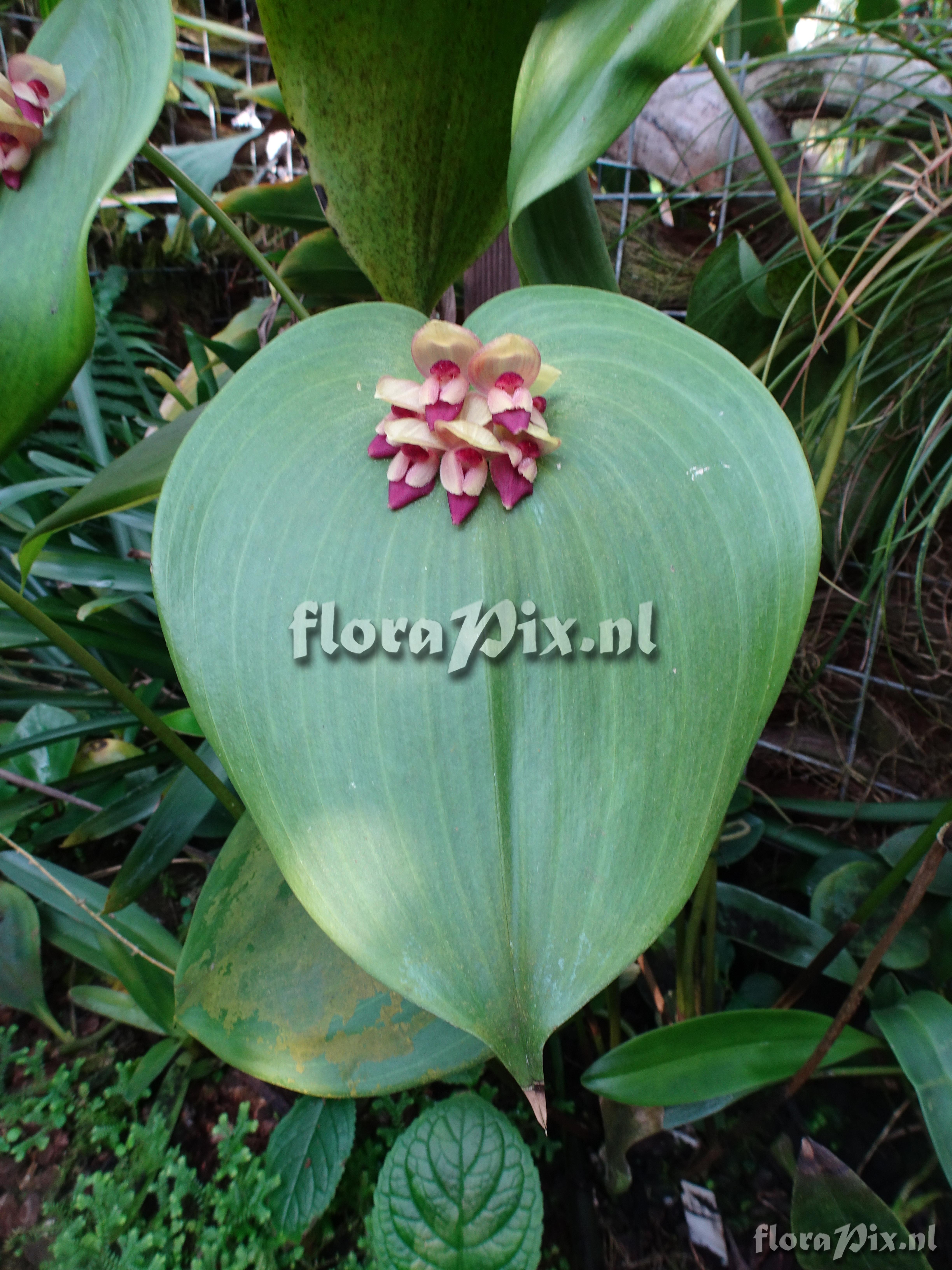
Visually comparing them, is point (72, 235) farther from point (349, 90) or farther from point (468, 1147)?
point (468, 1147)

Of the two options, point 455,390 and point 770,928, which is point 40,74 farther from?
point 770,928

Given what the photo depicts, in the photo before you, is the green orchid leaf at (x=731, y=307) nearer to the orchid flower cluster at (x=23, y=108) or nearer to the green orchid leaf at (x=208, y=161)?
the orchid flower cluster at (x=23, y=108)

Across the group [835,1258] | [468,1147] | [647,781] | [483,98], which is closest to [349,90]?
[483,98]

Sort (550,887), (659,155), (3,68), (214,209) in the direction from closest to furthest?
(550,887) < (214,209) < (659,155) < (3,68)

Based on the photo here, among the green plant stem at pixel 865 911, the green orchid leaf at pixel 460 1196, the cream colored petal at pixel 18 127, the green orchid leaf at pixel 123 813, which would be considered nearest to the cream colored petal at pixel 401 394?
the cream colored petal at pixel 18 127

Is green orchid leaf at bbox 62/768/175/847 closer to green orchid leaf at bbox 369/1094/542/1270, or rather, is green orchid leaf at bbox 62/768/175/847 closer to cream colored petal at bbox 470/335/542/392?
green orchid leaf at bbox 369/1094/542/1270

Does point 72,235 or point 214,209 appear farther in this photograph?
point 214,209
